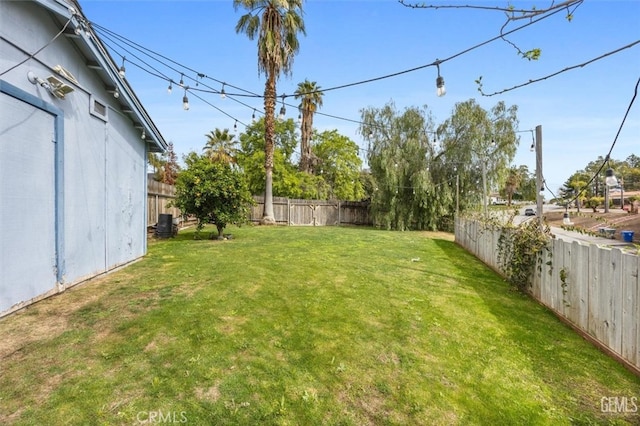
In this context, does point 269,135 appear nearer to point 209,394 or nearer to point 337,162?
point 337,162

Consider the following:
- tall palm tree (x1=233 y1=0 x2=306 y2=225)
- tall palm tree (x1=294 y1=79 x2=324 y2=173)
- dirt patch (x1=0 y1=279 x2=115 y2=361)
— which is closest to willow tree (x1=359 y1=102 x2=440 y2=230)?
tall palm tree (x1=233 y1=0 x2=306 y2=225)

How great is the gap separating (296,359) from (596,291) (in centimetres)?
340

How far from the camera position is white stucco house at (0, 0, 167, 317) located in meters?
3.84

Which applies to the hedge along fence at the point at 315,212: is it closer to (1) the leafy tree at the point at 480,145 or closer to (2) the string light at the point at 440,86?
(1) the leafy tree at the point at 480,145

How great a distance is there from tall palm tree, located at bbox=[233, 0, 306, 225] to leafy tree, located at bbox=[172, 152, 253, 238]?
6903mm

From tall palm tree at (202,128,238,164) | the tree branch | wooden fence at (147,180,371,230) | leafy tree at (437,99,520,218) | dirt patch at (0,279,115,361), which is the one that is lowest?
dirt patch at (0,279,115,361)

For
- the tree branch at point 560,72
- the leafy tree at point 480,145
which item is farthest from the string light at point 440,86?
the leafy tree at point 480,145

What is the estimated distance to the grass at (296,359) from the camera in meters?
2.46

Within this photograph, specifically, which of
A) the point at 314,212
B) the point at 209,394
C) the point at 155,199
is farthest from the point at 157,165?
the point at 209,394

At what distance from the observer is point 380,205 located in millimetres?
18688

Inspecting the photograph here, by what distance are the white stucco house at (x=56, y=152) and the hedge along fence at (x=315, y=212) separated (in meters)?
13.2

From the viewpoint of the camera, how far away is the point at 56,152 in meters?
4.63

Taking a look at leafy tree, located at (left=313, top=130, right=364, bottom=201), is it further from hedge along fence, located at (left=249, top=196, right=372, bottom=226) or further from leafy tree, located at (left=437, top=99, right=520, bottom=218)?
leafy tree, located at (left=437, top=99, right=520, bottom=218)

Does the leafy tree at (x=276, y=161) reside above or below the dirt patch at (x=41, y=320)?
above
